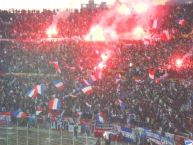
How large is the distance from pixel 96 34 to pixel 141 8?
266 inches

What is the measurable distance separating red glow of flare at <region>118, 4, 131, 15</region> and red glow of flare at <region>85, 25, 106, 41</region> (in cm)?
362

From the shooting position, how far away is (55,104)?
116 ft

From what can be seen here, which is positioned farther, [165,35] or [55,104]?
[165,35]

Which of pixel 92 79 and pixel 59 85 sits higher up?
pixel 92 79

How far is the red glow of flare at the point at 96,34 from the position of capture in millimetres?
52678

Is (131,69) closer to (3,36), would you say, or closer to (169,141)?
(169,141)

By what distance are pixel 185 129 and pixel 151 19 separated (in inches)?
954

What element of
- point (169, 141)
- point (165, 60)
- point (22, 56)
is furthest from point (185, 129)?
point (22, 56)

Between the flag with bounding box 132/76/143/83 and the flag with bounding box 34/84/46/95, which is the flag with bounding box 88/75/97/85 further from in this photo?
the flag with bounding box 34/84/46/95

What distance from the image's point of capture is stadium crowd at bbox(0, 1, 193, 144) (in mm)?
32719

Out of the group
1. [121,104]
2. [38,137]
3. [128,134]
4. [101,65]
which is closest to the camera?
[128,134]

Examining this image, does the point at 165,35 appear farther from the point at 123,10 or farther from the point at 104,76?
the point at 123,10

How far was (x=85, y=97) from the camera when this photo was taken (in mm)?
36969

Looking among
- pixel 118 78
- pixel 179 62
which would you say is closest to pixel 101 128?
pixel 118 78
